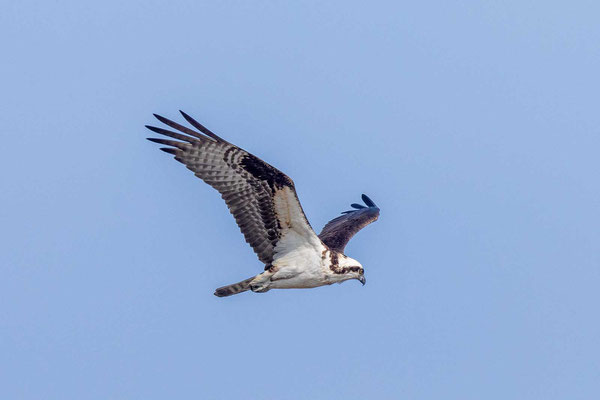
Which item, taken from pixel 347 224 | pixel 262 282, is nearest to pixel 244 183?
pixel 262 282

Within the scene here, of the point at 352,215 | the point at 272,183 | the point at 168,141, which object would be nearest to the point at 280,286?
the point at 272,183

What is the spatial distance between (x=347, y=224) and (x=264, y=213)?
14.5ft

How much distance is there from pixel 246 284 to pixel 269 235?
849mm

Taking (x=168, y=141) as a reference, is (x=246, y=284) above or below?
below

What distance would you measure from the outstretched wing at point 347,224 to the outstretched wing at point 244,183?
230cm

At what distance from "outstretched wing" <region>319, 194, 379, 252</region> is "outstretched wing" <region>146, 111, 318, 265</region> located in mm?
2302

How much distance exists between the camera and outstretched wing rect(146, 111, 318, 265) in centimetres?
1416

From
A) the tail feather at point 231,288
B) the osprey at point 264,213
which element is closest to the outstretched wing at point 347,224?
the osprey at point 264,213

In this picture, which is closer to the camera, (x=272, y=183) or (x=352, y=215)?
(x=272, y=183)

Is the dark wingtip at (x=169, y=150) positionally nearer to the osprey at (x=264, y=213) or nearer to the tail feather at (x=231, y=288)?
the osprey at (x=264, y=213)

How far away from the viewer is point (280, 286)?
15.0 metres

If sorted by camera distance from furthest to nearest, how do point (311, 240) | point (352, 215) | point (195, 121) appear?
point (352, 215), point (311, 240), point (195, 121)

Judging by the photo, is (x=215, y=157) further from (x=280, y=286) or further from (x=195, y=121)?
(x=280, y=286)

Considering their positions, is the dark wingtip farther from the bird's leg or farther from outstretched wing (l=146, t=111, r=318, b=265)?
the bird's leg
